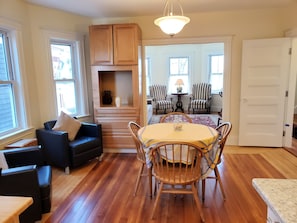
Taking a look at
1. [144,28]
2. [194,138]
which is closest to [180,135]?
[194,138]

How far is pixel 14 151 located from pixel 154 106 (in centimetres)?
578

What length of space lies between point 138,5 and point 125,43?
65 centimetres

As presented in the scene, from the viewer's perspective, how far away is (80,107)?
4.37 m

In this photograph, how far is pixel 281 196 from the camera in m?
0.84

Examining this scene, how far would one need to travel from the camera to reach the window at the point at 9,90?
3.02 m

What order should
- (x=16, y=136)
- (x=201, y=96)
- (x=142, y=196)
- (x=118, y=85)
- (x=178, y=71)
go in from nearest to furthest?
1. (x=142, y=196)
2. (x=16, y=136)
3. (x=118, y=85)
4. (x=201, y=96)
5. (x=178, y=71)

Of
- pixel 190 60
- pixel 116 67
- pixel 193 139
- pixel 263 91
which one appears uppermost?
pixel 190 60

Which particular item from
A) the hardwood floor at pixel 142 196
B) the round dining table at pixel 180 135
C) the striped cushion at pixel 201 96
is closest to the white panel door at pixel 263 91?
the hardwood floor at pixel 142 196

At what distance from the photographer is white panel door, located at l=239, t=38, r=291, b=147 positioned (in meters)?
3.88

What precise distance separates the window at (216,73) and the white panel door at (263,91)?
394 cm

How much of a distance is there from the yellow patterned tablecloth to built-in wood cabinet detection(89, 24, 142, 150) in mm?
1381

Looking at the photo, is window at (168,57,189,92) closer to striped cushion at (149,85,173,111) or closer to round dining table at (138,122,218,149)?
striped cushion at (149,85,173,111)

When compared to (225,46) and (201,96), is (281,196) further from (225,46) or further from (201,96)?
(201,96)

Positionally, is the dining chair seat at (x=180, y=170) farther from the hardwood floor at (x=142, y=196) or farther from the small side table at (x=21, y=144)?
the small side table at (x=21, y=144)
